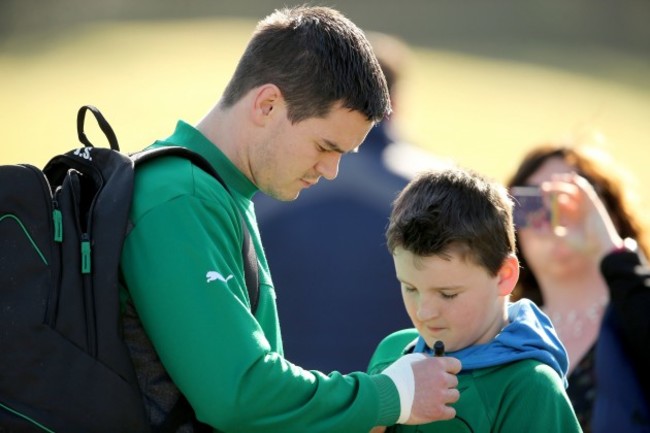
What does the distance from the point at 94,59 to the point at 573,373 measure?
13147 millimetres

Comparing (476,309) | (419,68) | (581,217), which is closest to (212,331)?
(476,309)

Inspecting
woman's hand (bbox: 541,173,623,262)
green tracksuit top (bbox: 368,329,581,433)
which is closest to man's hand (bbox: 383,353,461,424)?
green tracksuit top (bbox: 368,329,581,433)

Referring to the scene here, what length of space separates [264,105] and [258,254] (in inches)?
13.5

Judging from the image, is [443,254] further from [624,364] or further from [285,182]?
[624,364]

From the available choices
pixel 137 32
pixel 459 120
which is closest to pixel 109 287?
pixel 459 120

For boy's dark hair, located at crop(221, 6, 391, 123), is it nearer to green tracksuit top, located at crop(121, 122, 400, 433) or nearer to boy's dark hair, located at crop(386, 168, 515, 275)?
boy's dark hair, located at crop(386, 168, 515, 275)

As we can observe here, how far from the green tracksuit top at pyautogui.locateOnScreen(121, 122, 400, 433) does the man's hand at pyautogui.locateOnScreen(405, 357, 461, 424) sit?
0.17 ft

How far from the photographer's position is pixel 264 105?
9.02 feet

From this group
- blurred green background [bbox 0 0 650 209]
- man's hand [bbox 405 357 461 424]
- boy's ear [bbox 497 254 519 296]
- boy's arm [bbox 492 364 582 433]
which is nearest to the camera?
man's hand [bbox 405 357 461 424]

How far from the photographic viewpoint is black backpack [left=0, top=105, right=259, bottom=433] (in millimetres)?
2365

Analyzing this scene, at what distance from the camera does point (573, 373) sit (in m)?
4.28

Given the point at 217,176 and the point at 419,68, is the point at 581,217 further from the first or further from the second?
the point at 419,68

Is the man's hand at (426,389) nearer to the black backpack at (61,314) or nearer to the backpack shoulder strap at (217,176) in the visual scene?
the backpack shoulder strap at (217,176)

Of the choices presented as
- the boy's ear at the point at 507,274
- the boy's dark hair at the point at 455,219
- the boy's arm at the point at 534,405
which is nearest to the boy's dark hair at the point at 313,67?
the boy's dark hair at the point at 455,219
